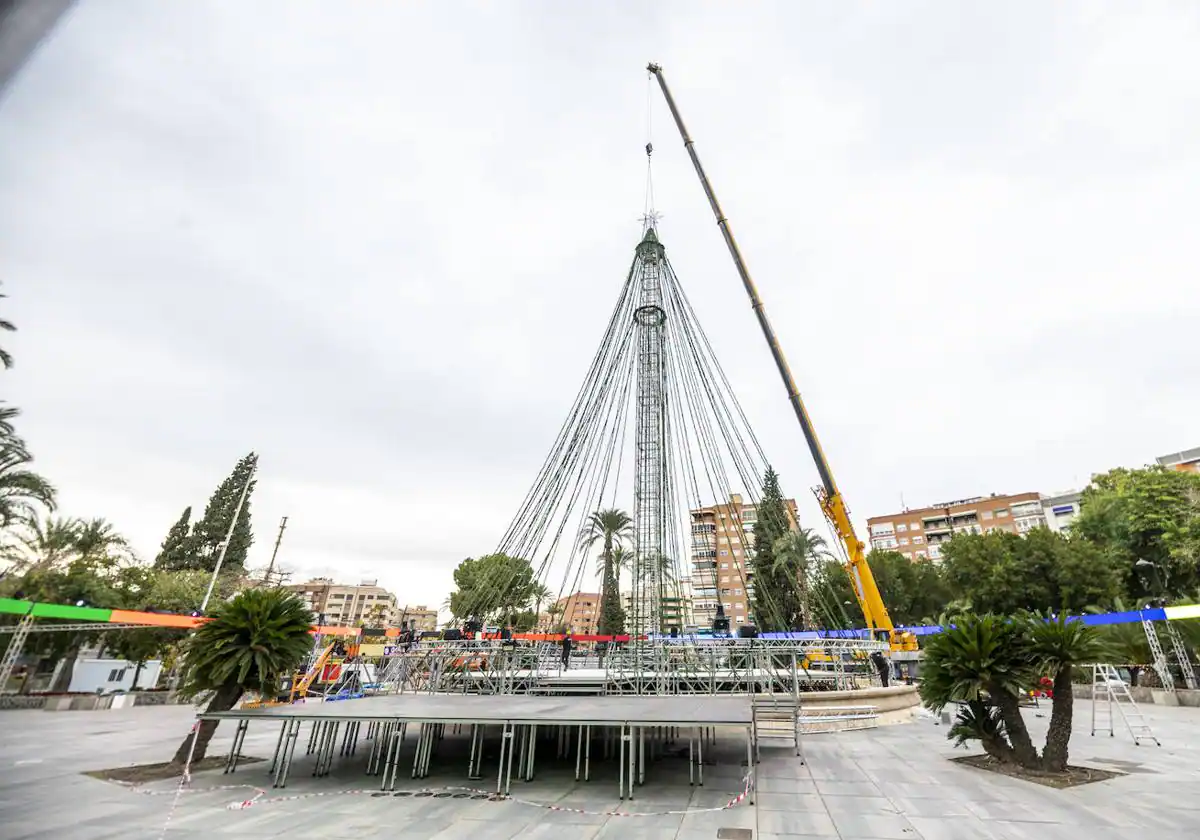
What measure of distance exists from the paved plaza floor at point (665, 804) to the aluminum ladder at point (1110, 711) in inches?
43.4

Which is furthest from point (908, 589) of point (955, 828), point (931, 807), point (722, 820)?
point (722, 820)

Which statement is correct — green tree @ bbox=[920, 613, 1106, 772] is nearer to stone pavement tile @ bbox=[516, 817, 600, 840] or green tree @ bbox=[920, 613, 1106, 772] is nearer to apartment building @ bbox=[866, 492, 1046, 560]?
stone pavement tile @ bbox=[516, 817, 600, 840]

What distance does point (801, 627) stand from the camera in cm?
5138

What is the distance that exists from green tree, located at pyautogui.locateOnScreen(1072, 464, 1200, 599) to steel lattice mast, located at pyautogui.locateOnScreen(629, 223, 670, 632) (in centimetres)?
3615

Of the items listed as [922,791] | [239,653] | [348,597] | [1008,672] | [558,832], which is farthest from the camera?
[348,597]

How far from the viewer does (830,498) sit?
2555cm

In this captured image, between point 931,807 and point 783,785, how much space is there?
2437mm

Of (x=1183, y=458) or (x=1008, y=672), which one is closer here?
(x=1008, y=672)

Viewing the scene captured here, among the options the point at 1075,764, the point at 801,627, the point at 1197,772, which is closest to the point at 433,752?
the point at 1075,764

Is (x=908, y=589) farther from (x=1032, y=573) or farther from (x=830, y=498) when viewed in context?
(x=830, y=498)

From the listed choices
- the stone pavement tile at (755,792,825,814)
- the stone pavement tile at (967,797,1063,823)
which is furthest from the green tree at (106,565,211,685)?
the stone pavement tile at (967,797,1063,823)

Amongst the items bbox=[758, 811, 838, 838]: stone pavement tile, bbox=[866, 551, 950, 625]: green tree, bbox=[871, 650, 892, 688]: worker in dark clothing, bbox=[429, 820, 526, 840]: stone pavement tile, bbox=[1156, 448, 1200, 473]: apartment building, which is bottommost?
bbox=[429, 820, 526, 840]: stone pavement tile

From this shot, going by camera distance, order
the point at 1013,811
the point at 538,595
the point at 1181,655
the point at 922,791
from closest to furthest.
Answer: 1. the point at 1013,811
2. the point at 922,791
3. the point at 1181,655
4. the point at 538,595

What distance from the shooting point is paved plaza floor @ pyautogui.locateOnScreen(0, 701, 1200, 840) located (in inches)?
301
